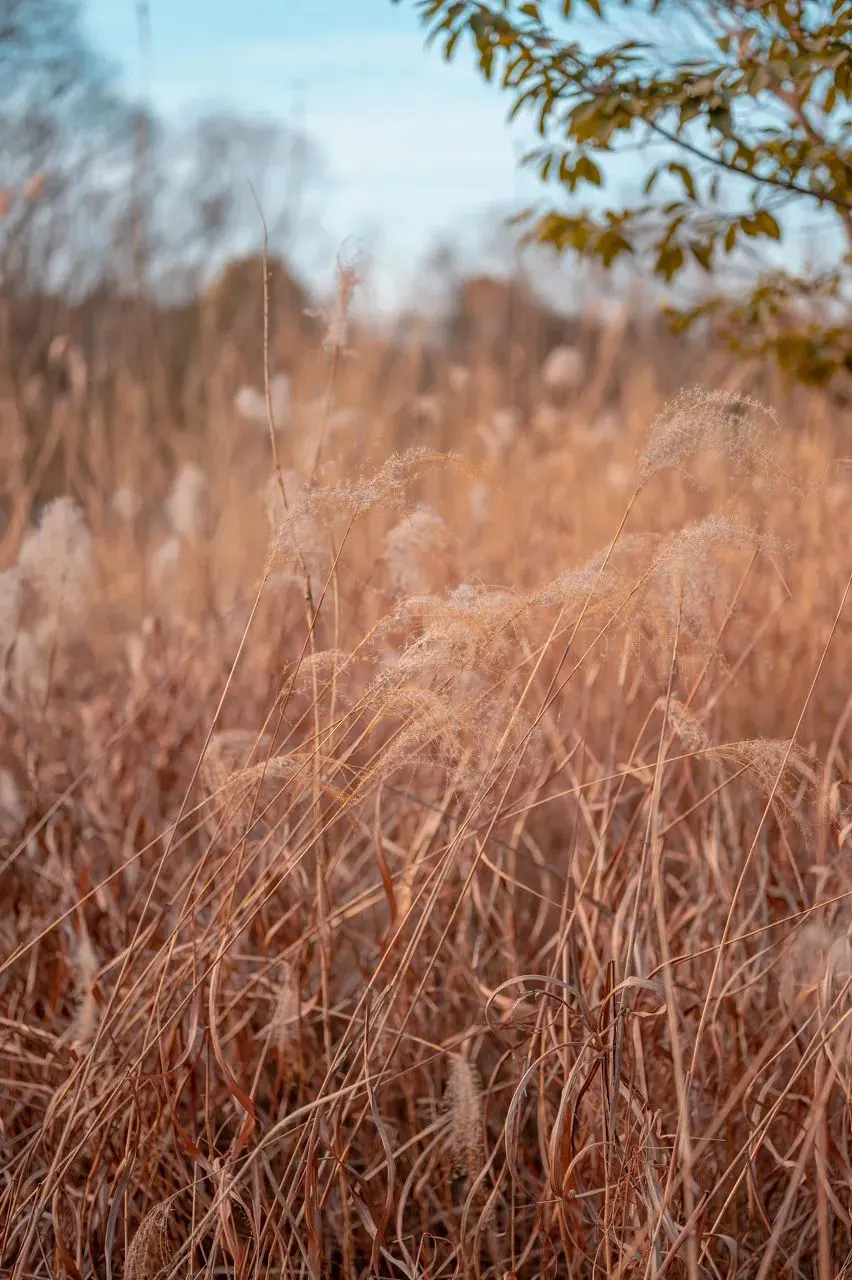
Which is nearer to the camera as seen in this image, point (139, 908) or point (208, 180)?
point (139, 908)

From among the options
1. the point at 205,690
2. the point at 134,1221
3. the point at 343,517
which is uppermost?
the point at 343,517

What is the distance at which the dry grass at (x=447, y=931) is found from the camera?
0.82 metres

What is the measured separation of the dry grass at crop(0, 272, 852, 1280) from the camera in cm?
82

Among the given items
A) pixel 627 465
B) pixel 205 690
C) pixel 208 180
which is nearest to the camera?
pixel 205 690

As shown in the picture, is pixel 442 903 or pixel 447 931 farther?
pixel 442 903

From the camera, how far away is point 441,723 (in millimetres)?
801

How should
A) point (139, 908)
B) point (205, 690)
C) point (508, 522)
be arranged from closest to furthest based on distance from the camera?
point (139, 908) < point (205, 690) < point (508, 522)

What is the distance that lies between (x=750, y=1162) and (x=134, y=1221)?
0.58m

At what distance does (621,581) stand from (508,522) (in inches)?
70.3

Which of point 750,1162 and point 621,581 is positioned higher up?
point 621,581

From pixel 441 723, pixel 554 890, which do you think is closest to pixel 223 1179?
pixel 441 723

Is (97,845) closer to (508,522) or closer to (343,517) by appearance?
(343,517)

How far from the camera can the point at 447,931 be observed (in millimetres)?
780

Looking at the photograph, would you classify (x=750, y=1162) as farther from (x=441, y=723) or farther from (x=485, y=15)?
(x=485, y=15)
